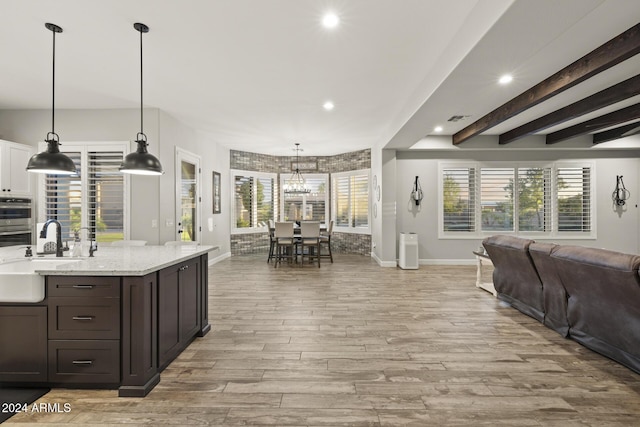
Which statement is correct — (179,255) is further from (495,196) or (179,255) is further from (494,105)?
(495,196)

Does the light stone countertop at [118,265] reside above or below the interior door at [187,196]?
below

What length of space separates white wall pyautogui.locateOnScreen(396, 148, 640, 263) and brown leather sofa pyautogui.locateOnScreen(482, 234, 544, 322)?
2.70 meters

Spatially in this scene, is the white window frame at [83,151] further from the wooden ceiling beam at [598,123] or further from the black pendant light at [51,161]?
the wooden ceiling beam at [598,123]

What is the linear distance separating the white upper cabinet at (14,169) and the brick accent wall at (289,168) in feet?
13.4

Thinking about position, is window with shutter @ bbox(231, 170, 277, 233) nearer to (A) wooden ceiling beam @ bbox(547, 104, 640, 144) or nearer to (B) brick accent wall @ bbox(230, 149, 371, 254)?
(B) brick accent wall @ bbox(230, 149, 371, 254)

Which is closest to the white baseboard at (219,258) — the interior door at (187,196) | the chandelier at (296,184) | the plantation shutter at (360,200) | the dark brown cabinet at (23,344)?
the interior door at (187,196)

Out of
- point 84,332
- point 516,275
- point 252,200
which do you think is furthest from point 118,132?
point 516,275

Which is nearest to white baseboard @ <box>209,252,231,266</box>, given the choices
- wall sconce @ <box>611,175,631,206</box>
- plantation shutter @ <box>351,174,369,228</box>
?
plantation shutter @ <box>351,174,369,228</box>

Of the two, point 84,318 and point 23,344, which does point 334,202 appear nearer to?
point 84,318

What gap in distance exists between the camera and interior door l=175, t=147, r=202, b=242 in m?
5.31

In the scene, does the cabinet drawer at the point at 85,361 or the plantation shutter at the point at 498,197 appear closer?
the cabinet drawer at the point at 85,361

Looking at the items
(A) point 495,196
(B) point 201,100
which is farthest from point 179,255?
(A) point 495,196

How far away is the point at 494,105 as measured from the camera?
179 inches

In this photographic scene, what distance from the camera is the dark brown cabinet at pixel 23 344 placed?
6.91 ft
